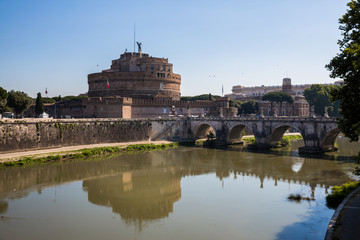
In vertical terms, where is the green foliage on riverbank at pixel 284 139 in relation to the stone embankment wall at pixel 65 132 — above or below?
below

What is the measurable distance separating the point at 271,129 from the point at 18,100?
2840 cm

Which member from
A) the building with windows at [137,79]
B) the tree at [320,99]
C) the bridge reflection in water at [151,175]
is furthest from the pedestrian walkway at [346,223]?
the tree at [320,99]

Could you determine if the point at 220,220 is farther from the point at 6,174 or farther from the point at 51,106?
the point at 51,106

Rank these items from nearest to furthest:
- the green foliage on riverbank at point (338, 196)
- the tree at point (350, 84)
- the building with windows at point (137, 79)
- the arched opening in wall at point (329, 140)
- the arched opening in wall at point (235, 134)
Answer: the tree at point (350, 84) → the green foliage on riverbank at point (338, 196) → the arched opening in wall at point (329, 140) → the arched opening in wall at point (235, 134) → the building with windows at point (137, 79)

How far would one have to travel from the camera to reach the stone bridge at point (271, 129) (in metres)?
31.1

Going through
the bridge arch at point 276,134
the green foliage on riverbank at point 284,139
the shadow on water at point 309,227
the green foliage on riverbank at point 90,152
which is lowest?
the shadow on water at point 309,227

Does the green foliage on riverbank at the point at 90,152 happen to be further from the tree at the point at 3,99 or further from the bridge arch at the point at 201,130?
the tree at the point at 3,99

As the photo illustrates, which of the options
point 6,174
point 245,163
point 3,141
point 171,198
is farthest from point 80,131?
point 171,198

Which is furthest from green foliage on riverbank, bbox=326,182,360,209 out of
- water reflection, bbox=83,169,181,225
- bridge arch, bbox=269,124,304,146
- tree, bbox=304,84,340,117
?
tree, bbox=304,84,340,117

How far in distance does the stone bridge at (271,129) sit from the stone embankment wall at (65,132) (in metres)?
7.89

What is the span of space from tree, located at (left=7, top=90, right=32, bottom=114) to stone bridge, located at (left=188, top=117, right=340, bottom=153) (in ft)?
67.4

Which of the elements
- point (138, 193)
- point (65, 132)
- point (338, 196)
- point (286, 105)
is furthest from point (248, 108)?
point (338, 196)

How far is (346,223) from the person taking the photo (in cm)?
1046

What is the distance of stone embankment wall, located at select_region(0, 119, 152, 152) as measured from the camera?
30.8 metres
